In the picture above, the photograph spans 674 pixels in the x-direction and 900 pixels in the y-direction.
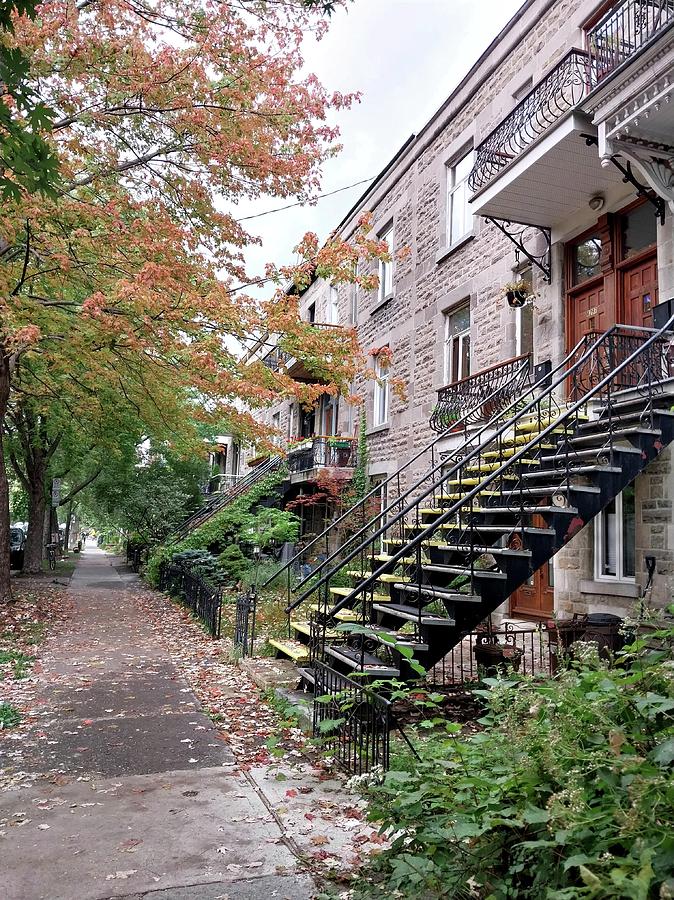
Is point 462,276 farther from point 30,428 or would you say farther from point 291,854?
point 30,428

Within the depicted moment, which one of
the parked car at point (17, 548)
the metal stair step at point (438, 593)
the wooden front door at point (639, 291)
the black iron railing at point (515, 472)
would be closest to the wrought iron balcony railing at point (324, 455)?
the black iron railing at point (515, 472)

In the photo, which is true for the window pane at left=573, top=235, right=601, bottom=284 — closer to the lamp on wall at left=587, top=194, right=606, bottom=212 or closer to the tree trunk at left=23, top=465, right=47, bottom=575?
the lamp on wall at left=587, top=194, right=606, bottom=212

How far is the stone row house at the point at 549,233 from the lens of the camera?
7879mm

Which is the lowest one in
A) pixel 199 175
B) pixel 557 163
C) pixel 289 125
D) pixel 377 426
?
pixel 377 426

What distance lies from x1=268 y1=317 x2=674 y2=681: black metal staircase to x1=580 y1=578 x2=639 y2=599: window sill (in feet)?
3.89

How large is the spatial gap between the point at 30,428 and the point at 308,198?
1329 centimetres

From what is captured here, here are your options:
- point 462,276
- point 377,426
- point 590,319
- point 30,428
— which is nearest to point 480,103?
point 462,276

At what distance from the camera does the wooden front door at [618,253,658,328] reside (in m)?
8.83

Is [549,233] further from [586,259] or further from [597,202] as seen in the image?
[597,202]

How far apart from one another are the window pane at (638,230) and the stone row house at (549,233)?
19 millimetres

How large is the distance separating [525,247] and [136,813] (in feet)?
32.7

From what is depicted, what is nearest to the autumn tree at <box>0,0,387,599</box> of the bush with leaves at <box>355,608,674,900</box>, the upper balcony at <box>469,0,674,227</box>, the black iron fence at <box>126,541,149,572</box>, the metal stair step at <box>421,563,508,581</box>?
the upper balcony at <box>469,0,674,227</box>

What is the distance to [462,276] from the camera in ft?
43.1

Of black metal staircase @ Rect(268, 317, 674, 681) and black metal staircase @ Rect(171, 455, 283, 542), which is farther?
black metal staircase @ Rect(171, 455, 283, 542)
